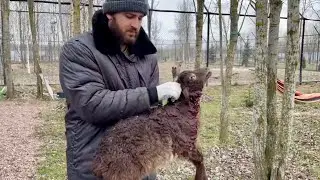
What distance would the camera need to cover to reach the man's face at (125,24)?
1598mm

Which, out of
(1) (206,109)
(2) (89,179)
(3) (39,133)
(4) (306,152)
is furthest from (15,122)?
(2) (89,179)

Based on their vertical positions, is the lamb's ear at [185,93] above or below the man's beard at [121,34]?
below

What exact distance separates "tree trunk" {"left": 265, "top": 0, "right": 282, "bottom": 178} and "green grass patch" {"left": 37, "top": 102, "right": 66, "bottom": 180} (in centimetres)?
245

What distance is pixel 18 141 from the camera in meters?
6.18

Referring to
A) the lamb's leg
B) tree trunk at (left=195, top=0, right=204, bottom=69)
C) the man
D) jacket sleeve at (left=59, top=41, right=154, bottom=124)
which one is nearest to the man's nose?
the man

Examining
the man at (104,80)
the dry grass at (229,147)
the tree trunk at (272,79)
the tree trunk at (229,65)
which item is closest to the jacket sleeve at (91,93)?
the man at (104,80)

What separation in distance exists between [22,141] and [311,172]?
4.51 metres

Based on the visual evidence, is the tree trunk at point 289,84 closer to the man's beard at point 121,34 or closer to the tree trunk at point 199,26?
the man's beard at point 121,34

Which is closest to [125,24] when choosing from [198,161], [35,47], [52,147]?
[198,161]

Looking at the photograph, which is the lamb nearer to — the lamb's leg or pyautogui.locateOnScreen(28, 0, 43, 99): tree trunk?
the lamb's leg

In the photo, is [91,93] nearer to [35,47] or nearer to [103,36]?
[103,36]

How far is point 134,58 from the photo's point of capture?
176 centimetres

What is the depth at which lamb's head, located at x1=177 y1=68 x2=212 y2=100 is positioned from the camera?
1.63 meters

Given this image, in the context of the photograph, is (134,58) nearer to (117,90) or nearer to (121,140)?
(117,90)
